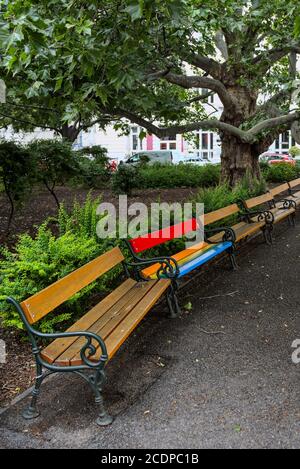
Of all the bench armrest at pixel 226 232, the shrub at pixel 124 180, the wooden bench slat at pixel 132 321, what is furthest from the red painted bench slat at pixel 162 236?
the shrub at pixel 124 180

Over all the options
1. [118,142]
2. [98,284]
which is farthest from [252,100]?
[118,142]

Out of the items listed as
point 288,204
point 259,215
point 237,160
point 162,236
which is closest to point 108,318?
point 162,236

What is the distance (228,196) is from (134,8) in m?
4.75

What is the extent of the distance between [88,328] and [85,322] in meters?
0.12

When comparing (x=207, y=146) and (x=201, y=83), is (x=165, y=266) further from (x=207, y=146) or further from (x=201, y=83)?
(x=207, y=146)

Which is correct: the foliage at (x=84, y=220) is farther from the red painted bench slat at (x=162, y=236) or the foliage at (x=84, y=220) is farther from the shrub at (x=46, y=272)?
the red painted bench slat at (x=162, y=236)

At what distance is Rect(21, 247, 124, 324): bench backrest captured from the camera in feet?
9.92

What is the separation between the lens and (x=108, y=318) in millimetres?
3646

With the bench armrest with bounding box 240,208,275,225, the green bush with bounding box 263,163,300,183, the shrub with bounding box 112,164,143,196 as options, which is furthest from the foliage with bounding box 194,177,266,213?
the green bush with bounding box 263,163,300,183

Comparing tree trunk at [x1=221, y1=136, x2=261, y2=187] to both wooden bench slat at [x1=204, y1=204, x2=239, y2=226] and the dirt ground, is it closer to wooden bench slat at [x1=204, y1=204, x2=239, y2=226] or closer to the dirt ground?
the dirt ground

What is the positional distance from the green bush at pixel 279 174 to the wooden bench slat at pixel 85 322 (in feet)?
40.1

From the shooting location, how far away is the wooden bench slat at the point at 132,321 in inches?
124

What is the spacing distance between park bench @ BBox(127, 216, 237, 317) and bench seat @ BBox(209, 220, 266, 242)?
72 mm
